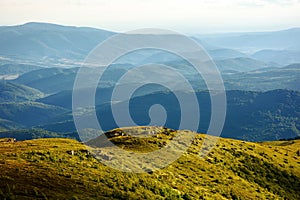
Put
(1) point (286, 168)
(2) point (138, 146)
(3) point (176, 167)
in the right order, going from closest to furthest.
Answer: (3) point (176, 167) < (2) point (138, 146) < (1) point (286, 168)

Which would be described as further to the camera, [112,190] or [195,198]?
[195,198]

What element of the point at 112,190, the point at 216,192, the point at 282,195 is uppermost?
the point at 112,190

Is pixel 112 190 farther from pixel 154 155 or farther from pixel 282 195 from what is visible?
pixel 282 195

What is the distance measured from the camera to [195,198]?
49.6 metres

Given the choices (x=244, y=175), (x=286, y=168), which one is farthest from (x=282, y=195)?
(x=286, y=168)

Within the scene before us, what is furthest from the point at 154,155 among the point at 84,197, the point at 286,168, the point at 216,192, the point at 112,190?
the point at 286,168

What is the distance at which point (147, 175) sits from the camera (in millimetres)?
52594

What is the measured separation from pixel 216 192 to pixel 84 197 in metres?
23.9

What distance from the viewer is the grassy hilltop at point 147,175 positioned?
135 ft

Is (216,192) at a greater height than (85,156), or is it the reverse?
(85,156)

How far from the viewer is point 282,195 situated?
229 ft

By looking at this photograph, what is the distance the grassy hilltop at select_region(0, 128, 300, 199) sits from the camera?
41.1 m

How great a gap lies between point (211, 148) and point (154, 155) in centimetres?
2112

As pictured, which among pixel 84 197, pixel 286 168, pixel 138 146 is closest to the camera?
pixel 84 197
